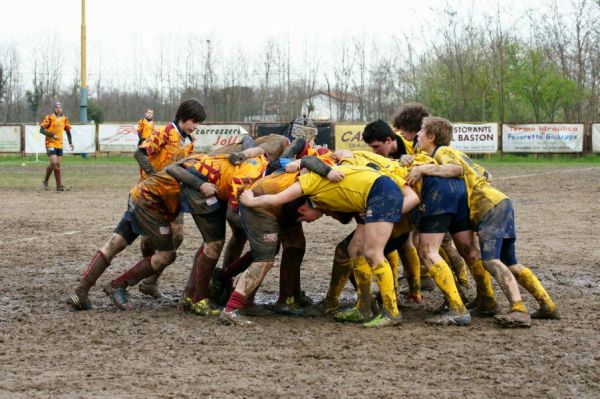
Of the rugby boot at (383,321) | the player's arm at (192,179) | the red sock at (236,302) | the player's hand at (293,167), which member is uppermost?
the player's hand at (293,167)

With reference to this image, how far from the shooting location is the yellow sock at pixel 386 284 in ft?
24.0

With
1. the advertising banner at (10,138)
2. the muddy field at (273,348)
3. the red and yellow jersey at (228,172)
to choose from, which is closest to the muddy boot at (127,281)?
the muddy field at (273,348)

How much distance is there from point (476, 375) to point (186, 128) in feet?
14.7

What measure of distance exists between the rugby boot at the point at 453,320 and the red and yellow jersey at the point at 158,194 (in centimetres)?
266

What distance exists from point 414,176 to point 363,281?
3.32 feet

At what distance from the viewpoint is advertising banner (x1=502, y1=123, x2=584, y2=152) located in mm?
38562

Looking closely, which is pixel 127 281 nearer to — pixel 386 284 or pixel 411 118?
pixel 386 284

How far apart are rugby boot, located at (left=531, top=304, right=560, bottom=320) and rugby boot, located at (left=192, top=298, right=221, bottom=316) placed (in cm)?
284

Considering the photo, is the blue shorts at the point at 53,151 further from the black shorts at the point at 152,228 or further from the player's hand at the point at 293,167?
the player's hand at the point at 293,167

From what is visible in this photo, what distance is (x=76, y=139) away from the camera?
39062 millimetres

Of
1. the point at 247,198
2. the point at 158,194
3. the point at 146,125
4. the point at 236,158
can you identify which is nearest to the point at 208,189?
the point at 236,158

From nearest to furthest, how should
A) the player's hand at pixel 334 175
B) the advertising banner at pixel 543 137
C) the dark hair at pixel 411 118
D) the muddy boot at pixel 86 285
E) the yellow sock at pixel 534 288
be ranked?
the player's hand at pixel 334 175
the yellow sock at pixel 534 288
the muddy boot at pixel 86 285
the dark hair at pixel 411 118
the advertising banner at pixel 543 137

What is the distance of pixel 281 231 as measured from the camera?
8.01 meters

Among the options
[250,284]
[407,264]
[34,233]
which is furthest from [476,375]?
[34,233]
